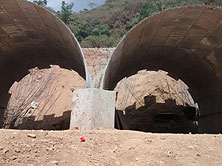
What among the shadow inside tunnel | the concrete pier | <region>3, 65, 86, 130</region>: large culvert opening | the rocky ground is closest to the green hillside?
<region>3, 65, 86, 130</region>: large culvert opening

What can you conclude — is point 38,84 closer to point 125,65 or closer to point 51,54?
point 51,54

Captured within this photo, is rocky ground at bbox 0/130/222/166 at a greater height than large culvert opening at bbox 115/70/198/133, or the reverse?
large culvert opening at bbox 115/70/198/133

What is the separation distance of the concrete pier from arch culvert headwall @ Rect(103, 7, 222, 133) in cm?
124

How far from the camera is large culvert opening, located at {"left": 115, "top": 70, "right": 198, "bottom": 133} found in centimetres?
1412

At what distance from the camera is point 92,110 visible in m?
6.43

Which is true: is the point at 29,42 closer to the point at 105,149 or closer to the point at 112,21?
the point at 105,149

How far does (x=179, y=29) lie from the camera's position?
8281mm

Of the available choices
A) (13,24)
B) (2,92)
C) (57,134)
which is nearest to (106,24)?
(2,92)

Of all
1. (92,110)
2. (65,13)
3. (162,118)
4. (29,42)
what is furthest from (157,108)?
(65,13)

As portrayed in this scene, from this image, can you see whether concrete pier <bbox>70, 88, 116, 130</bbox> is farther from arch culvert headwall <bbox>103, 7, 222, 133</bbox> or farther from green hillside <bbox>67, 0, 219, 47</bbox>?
green hillside <bbox>67, 0, 219, 47</bbox>

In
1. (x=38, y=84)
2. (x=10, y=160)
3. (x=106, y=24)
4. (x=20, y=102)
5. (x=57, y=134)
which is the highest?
(x=106, y=24)

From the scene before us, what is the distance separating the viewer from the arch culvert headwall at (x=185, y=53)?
7.63 m

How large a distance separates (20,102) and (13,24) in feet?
29.3

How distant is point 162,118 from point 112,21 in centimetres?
2870
